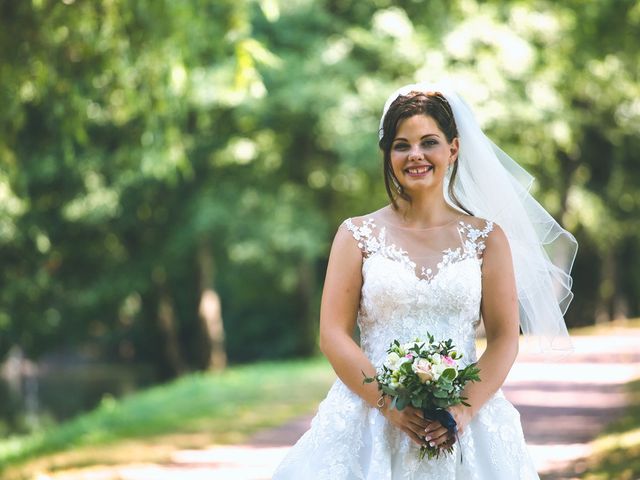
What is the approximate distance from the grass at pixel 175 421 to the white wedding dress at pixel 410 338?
22.5 feet

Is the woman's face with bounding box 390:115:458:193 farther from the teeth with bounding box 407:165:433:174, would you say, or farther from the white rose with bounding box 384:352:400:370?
the white rose with bounding box 384:352:400:370

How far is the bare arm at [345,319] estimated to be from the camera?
3.97 metres

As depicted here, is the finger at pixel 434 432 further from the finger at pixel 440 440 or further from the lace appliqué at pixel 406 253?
the lace appliqué at pixel 406 253

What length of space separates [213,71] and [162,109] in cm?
1123

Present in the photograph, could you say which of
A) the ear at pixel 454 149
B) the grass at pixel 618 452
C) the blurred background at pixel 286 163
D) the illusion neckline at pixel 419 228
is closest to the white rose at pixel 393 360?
the illusion neckline at pixel 419 228

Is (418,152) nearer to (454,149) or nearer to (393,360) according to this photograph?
(454,149)

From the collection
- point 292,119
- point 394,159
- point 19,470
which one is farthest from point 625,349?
point 394,159

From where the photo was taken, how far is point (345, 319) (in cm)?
405

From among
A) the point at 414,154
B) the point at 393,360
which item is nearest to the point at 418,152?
the point at 414,154

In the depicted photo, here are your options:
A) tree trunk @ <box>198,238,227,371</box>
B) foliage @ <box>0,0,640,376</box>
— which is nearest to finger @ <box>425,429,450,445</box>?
foliage @ <box>0,0,640,376</box>

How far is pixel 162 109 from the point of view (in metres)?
8.95

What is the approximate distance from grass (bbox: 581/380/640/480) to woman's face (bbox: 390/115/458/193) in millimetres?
5292

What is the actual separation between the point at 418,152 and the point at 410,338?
2.31ft

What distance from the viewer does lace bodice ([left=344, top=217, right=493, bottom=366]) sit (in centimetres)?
403
